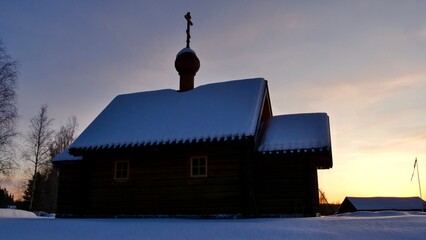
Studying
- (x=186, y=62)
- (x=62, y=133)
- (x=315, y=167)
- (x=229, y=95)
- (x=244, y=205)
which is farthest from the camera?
(x=62, y=133)

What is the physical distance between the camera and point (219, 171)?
16.3 m

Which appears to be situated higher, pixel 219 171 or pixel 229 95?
pixel 229 95

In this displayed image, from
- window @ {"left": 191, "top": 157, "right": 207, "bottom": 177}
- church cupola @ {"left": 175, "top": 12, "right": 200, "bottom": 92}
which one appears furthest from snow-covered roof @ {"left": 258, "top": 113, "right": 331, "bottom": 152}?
church cupola @ {"left": 175, "top": 12, "right": 200, "bottom": 92}

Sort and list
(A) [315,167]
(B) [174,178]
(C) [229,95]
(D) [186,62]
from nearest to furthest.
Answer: (B) [174,178]
(A) [315,167]
(C) [229,95]
(D) [186,62]

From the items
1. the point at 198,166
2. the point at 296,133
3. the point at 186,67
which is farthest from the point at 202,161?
the point at 186,67

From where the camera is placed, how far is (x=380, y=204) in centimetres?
4419

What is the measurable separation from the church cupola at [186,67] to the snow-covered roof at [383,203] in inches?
1124

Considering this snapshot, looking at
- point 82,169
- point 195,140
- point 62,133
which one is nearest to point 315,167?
point 195,140

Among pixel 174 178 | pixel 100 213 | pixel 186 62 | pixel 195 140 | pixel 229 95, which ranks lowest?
pixel 100 213

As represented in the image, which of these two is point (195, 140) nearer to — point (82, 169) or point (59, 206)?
point (82, 169)

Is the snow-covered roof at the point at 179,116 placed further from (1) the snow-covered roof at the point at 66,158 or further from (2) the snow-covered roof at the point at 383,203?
(2) the snow-covered roof at the point at 383,203

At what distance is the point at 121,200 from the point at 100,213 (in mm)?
1137

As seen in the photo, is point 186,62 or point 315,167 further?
point 186,62

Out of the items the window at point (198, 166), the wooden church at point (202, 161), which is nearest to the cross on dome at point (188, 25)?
the wooden church at point (202, 161)
